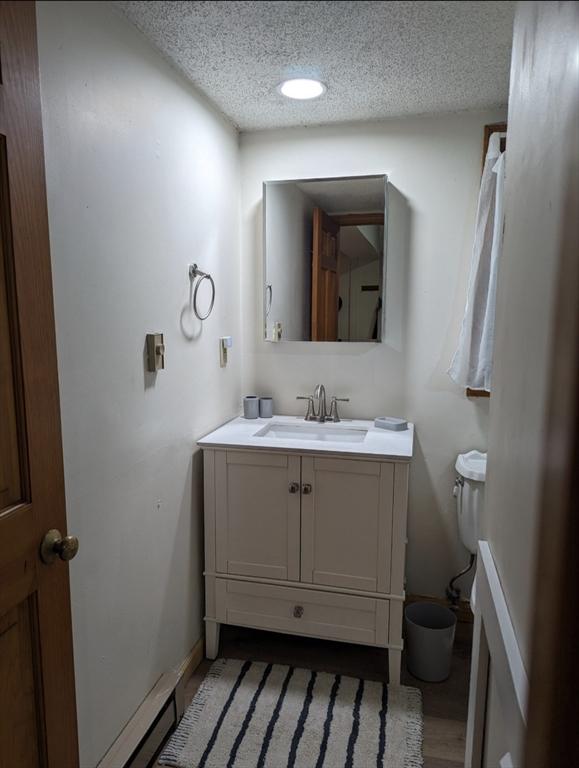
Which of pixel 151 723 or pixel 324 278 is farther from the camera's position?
pixel 324 278

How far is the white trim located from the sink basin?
1301 millimetres

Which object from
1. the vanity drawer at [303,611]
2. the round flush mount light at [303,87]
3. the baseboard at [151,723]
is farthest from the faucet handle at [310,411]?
the round flush mount light at [303,87]

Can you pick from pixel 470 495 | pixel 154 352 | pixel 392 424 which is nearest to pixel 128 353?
pixel 154 352

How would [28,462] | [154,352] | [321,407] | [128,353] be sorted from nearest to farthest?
[28,462] → [128,353] → [154,352] → [321,407]

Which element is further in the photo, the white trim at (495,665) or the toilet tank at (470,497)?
the toilet tank at (470,497)

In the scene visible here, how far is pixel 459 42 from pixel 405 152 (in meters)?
1.88

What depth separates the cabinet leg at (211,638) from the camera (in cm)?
196

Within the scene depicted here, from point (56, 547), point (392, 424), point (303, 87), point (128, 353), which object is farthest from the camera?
point (392, 424)

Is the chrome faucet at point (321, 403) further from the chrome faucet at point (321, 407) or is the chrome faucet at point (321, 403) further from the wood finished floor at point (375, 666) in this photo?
the wood finished floor at point (375, 666)

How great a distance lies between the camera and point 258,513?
1.86m

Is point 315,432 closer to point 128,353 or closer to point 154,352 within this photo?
point 154,352

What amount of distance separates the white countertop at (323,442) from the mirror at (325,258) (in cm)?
42

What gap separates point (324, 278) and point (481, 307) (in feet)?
2.18

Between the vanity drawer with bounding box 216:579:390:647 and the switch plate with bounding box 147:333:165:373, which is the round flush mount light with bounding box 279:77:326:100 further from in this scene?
the vanity drawer with bounding box 216:579:390:647
